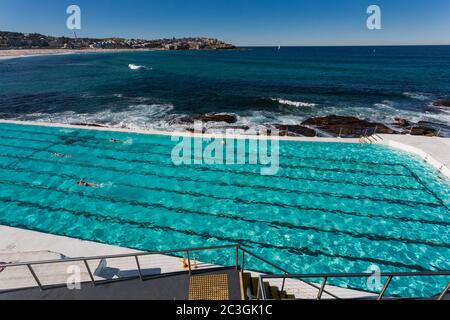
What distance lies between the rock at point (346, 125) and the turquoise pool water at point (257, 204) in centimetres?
588

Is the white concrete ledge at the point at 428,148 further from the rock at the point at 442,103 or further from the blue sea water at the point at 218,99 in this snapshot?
the rock at the point at 442,103

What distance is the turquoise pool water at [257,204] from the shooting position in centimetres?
1097

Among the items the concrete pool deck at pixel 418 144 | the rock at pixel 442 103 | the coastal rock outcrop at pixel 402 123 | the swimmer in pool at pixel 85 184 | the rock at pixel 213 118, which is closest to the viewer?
the swimmer in pool at pixel 85 184

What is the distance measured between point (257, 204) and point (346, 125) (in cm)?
1911

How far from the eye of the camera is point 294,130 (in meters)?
25.9

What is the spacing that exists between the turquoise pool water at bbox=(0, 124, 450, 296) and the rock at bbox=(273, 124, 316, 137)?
489cm

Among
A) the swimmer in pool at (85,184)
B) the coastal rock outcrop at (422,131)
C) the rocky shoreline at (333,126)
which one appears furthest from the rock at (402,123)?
the swimmer in pool at (85,184)

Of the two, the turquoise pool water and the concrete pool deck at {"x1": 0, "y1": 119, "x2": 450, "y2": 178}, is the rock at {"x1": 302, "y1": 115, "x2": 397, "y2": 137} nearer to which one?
the concrete pool deck at {"x1": 0, "y1": 119, "x2": 450, "y2": 178}

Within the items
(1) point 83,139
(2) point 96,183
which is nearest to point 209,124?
(1) point 83,139

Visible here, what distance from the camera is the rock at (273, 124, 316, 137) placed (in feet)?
81.1

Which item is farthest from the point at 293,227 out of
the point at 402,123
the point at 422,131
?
the point at 402,123

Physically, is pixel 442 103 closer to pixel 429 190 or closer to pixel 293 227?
pixel 429 190

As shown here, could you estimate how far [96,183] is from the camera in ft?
51.5

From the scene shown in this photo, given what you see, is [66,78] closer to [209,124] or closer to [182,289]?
[209,124]
